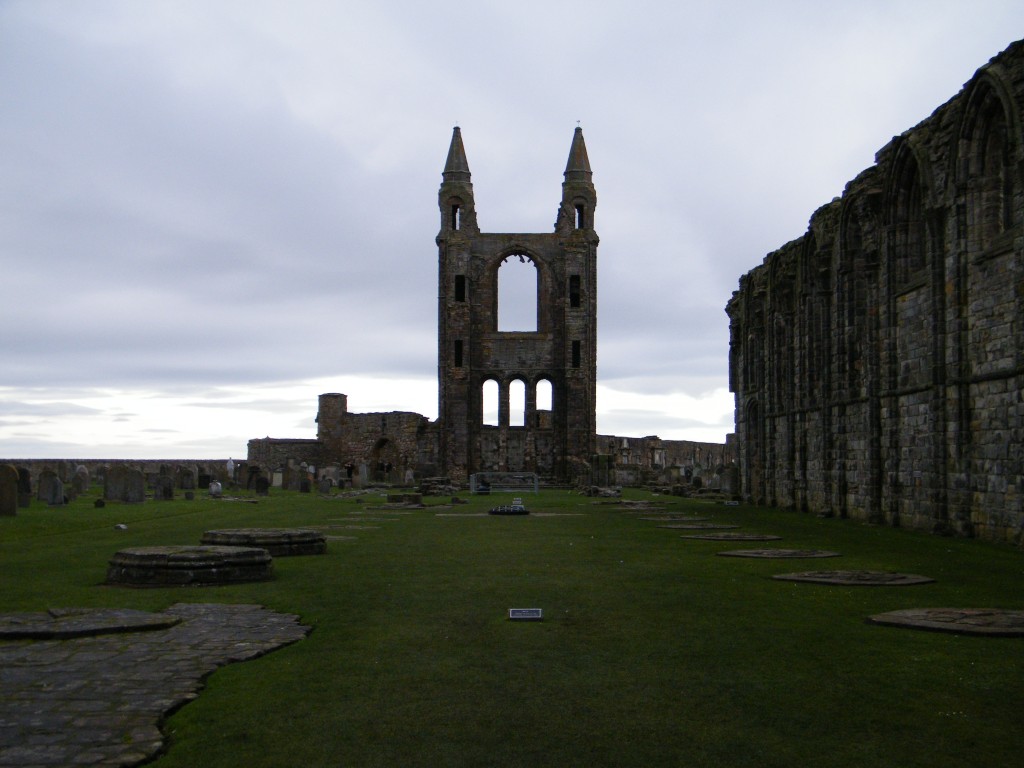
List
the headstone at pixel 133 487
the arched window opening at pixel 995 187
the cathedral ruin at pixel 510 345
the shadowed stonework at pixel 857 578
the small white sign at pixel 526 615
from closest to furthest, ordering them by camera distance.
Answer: the small white sign at pixel 526 615
the shadowed stonework at pixel 857 578
the arched window opening at pixel 995 187
the headstone at pixel 133 487
the cathedral ruin at pixel 510 345

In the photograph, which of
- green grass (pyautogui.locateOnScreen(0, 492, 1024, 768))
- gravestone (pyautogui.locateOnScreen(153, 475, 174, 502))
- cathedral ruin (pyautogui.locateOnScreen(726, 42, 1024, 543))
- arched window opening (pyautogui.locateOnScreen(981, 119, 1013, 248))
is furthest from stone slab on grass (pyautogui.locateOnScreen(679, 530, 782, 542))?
gravestone (pyautogui.locateOnScreen(153, 475, 174, 502))

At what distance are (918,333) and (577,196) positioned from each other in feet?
101

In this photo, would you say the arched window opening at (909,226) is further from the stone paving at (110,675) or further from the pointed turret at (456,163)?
the pointed turret at (456,163)

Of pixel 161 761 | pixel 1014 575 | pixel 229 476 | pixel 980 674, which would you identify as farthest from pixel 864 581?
pixel 229 476

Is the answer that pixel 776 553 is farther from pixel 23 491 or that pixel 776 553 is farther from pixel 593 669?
pixel 23 491

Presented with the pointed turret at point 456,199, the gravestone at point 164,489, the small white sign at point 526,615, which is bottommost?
the small white sign at point 526,615

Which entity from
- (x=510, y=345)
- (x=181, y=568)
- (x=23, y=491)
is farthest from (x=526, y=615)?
(x=510, y=345)

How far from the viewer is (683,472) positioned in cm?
3919

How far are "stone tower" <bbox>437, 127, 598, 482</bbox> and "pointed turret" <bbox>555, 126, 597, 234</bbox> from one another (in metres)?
0.05

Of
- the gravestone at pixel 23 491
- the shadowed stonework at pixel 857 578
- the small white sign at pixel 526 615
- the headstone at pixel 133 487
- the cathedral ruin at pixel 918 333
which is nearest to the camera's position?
the small white sign at pixel 526 615

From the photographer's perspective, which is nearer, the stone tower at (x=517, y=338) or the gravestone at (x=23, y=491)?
the gravestone at (x=23, y=491)

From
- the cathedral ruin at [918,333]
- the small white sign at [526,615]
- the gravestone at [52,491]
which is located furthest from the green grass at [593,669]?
the gravestone at [52,491]

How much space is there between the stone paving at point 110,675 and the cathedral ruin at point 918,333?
31.8 ft

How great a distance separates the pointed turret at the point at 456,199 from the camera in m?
44.9
